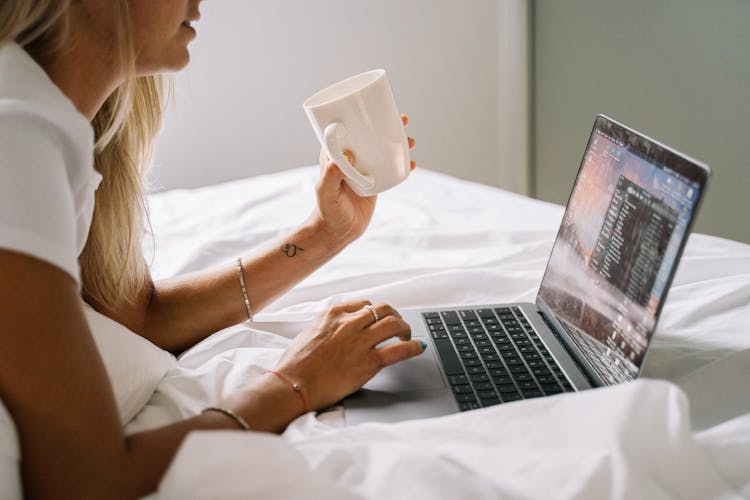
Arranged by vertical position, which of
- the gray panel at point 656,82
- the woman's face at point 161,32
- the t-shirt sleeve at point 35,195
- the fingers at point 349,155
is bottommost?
the gray panel at point 656,82

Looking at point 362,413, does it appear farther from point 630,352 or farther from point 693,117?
point 693,117

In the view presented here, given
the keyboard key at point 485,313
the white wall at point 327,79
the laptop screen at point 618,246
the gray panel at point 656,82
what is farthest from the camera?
the white wall at point 327,79

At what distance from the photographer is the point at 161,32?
91 centimetres

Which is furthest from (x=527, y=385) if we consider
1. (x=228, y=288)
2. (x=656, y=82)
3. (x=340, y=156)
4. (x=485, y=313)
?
(x=656, y=82)

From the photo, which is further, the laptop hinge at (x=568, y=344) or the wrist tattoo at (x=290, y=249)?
the wrist tattoo at (x=290, y=249)

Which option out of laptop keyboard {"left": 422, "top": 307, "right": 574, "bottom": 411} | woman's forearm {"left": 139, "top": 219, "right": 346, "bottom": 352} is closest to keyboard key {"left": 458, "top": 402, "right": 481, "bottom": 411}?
laptop keyboard {"left": 422, "top": 307, "right": 574, "bottom": 411}

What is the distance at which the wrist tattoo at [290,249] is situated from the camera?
124 centimetres

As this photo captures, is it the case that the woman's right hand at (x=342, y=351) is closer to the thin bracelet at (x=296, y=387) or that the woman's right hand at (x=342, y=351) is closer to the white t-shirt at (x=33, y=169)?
the thin bracelet at (x=296, y=387)

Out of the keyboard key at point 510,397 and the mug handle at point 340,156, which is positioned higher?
the mug handle at point 340,156

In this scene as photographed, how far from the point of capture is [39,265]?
0.67m

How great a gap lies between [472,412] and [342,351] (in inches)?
8.6

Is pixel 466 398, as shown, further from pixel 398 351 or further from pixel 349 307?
pixel 349 307

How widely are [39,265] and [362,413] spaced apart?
1.19 feet

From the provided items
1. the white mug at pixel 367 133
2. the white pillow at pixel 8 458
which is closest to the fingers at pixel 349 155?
the white mug at pixel 367 133
